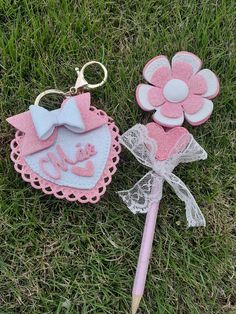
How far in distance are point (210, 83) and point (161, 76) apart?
0.12 m

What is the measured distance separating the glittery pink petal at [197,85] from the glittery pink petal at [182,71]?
0.01 m

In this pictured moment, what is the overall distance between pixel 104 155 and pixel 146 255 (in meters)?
0.25

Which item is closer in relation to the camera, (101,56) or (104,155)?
(104,155)

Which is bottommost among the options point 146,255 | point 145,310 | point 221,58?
point 145,310

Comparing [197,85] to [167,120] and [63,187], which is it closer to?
[167,120]

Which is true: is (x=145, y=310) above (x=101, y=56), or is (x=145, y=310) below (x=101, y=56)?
below

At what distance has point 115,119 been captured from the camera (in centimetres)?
161

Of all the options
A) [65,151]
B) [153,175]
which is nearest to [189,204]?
[153,175]

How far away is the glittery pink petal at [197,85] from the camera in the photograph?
156 centimetres

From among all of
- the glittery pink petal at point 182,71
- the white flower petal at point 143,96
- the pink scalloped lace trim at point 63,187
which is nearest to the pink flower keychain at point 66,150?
the pink scalloped lace trim at point 63,187

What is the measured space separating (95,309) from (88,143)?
0.38m

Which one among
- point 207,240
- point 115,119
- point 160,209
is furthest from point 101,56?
point 207,240

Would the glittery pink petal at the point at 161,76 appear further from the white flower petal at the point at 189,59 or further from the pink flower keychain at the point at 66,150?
the pink flower keychain at the point at 66,150

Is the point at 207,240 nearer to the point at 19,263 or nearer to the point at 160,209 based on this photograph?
the point at 160,209
